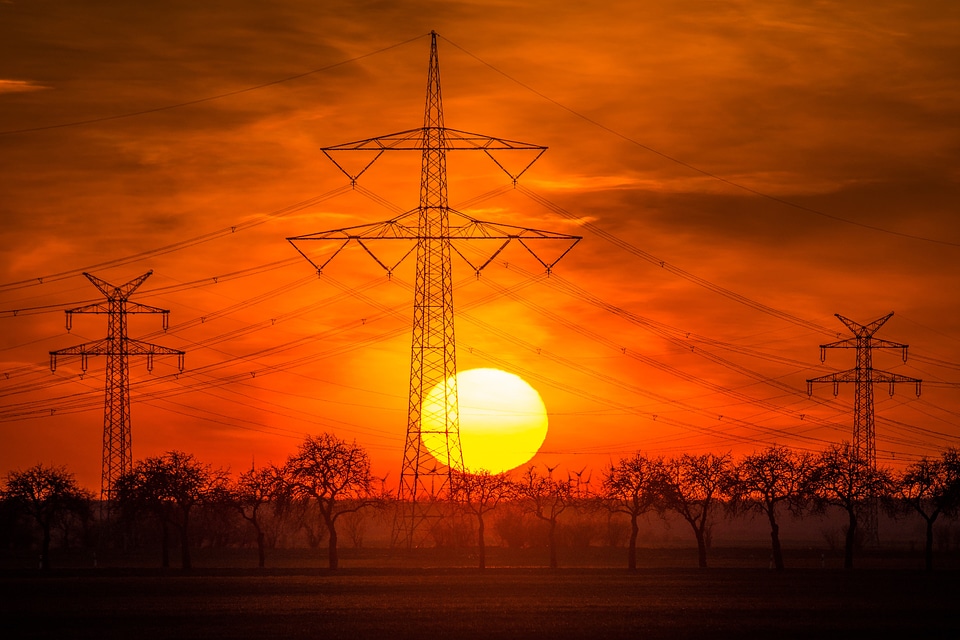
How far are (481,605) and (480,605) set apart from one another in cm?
5

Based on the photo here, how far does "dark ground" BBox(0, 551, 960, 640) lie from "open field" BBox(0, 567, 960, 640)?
9cm

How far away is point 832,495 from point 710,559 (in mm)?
22016

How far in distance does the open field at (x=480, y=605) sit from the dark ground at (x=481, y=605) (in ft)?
0.28

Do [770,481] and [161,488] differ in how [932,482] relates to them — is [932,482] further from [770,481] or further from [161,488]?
[161,488]

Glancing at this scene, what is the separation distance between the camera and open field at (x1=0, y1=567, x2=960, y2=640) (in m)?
51.5

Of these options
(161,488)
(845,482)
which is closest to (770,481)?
(845,482)

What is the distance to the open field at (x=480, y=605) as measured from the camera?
51531 millimetres

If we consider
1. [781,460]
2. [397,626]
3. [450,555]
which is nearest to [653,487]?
[781,460]

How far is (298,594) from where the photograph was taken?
73.4m

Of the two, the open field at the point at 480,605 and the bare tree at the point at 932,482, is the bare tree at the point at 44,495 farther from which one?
the bare tree at the point at 932,482

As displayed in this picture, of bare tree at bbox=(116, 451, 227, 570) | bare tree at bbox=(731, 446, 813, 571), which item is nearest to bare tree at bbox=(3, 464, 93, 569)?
bare tree at bbox=(116, 451, 227, 570)

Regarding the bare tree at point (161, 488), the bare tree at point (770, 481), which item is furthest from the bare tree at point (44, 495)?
the bare tree at point (770, 481)

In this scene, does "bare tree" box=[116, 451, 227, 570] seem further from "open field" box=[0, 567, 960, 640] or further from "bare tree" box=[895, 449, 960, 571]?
"bare tree" box=[895, 449, 960, 571]

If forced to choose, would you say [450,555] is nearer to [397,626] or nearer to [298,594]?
[298,594]
